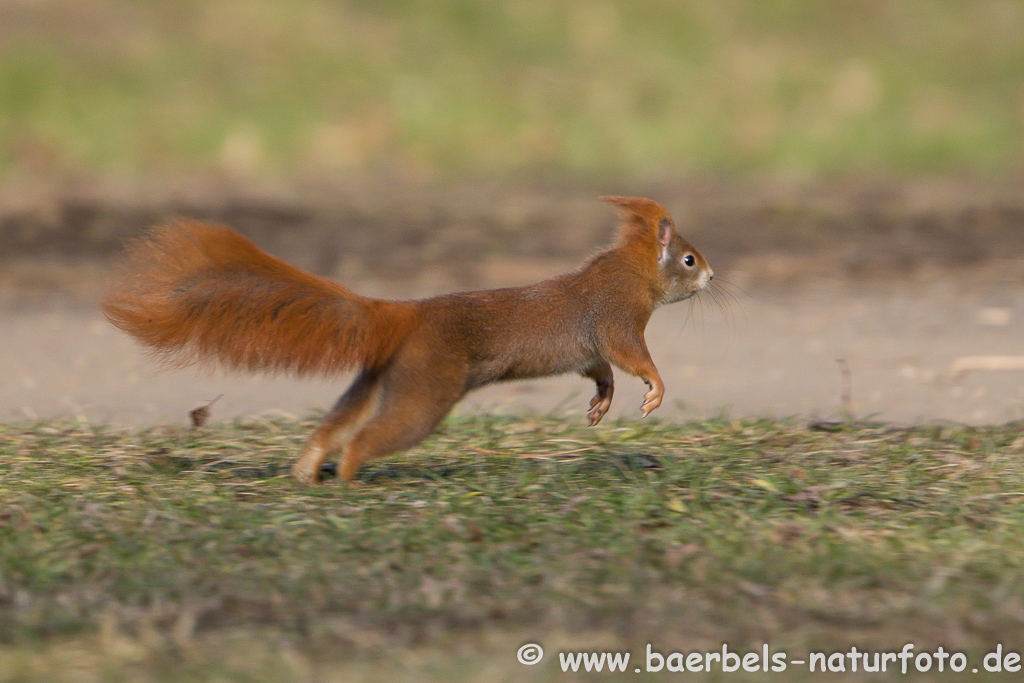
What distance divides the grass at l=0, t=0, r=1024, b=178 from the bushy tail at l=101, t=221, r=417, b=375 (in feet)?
23.8

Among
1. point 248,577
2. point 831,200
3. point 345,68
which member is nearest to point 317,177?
point 345,68

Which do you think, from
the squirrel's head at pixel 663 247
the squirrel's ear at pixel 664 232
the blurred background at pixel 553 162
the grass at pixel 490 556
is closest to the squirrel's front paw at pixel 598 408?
the grass at pixel 490 556

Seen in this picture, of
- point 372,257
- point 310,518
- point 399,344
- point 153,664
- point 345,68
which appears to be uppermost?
point 345,68

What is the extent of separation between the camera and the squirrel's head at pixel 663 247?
4.50 m

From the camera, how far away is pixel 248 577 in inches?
128

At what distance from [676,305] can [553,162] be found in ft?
11.7

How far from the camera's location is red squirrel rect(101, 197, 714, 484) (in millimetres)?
3738

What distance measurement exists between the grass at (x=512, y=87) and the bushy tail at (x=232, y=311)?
7258mm

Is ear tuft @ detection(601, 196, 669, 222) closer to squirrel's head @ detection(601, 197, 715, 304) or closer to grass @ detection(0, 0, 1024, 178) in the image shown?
squirrel's head @ detection(601, 197, 715, 304)

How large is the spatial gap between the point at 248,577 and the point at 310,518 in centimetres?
41

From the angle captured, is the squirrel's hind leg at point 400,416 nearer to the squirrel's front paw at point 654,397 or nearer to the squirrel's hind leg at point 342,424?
the squirrel's hind leg at point 342,424

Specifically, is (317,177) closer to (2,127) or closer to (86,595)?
(2,127)

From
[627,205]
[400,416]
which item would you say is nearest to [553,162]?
[627,205]

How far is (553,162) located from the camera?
11445 mm
